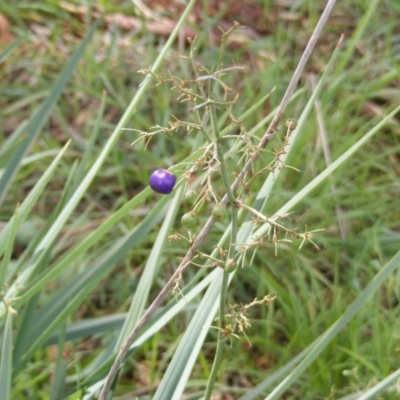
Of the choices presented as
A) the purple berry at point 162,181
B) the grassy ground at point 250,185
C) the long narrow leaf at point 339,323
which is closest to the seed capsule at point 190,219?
the purple berry at point 162,181

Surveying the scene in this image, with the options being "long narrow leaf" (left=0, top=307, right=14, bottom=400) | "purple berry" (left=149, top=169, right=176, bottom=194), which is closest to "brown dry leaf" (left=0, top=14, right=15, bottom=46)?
"long narrow leaf" (left=0, top=307, right=14, bottom=400)

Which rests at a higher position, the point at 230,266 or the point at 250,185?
the point at 230,266

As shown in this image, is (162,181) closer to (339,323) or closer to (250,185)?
(339,323)

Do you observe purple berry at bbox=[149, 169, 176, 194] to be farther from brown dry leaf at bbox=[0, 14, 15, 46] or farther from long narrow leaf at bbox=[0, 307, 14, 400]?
brown dry leaf at bbox=[0, 14, 15, 46]

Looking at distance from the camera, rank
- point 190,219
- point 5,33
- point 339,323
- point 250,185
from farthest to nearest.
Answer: point 5,33
point 250,185
point 339,323
point 190,219

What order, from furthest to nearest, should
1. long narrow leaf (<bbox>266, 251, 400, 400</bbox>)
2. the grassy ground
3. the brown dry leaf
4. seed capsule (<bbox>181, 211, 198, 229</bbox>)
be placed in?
the brown dry leaf → the grassy ground → long narrow leaf (<bbox>266, 251, 400, 400</bbox>) → seed capsule (<bbox>181, 211, 198, 229</bbox>)

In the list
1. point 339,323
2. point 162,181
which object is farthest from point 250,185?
point 162,181

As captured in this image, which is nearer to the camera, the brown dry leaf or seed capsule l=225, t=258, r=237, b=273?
seed capsule l=225, t=258, r=237, b=273

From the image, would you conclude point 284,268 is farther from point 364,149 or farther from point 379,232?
point 364,149
